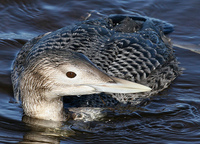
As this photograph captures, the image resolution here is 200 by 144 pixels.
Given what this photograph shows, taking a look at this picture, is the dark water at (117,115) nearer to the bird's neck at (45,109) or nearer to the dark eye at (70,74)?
the bird's neck at (45,109)

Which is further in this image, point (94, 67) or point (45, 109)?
point (45, 109)

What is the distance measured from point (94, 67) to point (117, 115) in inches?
54.7

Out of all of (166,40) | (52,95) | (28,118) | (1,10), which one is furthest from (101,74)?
(1,10)

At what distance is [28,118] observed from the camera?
512cm

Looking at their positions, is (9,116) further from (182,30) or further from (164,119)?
(182,30)

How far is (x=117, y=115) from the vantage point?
18.2ft

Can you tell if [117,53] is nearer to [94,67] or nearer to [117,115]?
[117,115]

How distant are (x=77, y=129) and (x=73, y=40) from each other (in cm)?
146

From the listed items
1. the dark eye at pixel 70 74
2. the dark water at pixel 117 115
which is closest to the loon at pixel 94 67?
the dark eye at pixel 70 74

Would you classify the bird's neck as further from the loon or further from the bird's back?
the bird's back

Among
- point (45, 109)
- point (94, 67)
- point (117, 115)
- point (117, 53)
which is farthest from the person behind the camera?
point (117, 53)

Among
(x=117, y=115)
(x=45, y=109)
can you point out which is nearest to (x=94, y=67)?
(x=45, y=109)

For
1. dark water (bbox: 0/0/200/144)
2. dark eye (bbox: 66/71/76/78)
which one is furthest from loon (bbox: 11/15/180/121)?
dark water (bbox: 0/0/200/144)

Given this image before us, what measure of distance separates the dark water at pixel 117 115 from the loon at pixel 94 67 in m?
0.21
